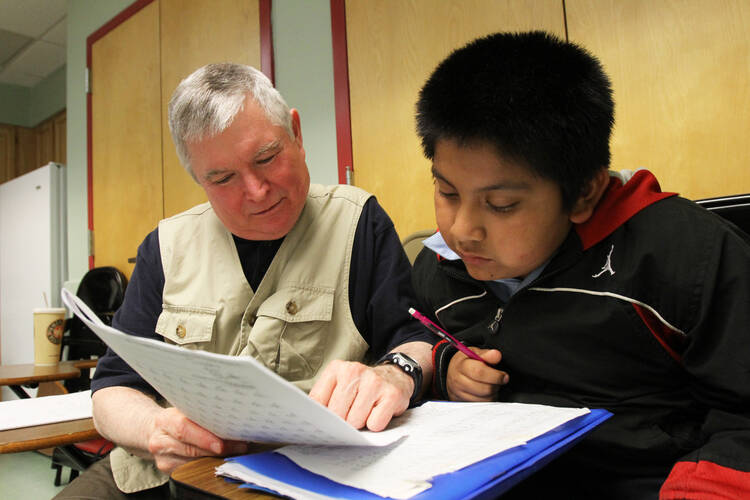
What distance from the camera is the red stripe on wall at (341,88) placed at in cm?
229

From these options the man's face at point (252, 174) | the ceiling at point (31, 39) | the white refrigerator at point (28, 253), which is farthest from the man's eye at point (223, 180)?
the ceiling at point (31, 39)

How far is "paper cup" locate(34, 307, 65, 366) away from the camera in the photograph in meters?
2.04

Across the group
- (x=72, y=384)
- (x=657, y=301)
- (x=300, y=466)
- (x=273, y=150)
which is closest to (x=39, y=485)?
(x=72, y=384)

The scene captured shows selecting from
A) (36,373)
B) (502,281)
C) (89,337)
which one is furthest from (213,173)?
(89,337)

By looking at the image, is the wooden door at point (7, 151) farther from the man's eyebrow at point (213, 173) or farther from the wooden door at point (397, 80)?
the man's eyebrow at point (213, 173)

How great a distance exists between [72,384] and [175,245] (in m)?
1.91

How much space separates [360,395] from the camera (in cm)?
60

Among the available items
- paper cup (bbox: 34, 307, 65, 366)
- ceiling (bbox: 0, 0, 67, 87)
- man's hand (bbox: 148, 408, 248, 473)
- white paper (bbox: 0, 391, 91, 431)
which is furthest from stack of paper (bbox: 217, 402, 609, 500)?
ceiling (bbox: 0, 0, 67, 87)

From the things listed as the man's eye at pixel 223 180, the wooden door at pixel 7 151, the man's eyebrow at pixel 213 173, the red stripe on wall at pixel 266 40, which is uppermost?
the wooden door at pixel 7 151

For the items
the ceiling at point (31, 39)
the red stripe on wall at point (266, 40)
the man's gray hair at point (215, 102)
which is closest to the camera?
the man's gray hair at point (215, 102)

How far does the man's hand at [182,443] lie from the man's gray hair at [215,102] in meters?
0.52

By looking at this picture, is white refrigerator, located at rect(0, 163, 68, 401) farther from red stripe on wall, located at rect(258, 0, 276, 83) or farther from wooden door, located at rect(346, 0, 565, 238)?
wooden door, located at rect(346, 0, 565, 238)

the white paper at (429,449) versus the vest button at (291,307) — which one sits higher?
the vest button at (291,307)

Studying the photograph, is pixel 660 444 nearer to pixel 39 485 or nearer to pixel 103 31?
pixel 39 485
